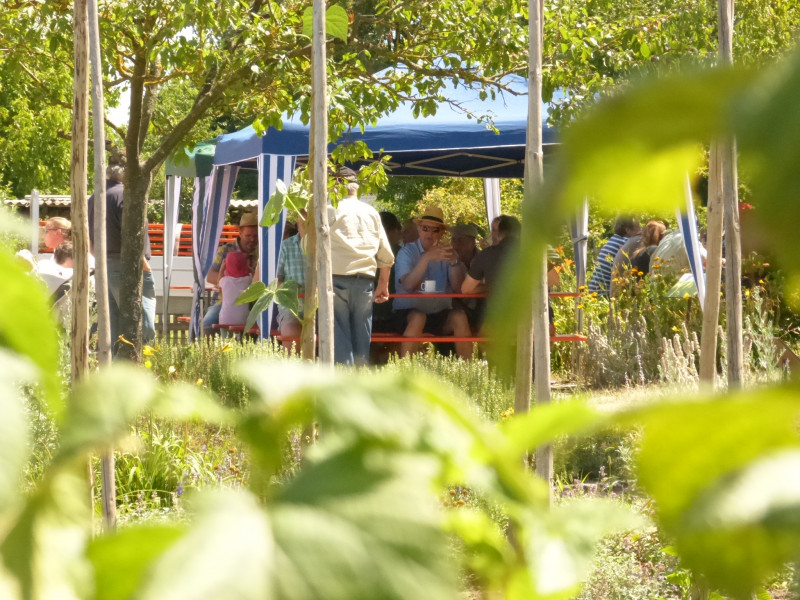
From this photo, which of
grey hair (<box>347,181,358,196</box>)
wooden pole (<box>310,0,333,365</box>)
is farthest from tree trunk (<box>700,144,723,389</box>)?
grey hair (<box>347,181,358,196</box>)

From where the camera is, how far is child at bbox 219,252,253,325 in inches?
287

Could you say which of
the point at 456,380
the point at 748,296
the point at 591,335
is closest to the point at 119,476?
the point at 456,380

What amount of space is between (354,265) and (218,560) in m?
5.55

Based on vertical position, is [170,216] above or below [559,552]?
above

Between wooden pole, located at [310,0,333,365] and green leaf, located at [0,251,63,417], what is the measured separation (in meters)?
2.24

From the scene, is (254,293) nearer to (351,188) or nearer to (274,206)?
(274,206)

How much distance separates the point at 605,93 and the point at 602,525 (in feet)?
0.29

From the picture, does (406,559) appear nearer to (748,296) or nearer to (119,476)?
(119,476)

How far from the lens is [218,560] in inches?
4.1

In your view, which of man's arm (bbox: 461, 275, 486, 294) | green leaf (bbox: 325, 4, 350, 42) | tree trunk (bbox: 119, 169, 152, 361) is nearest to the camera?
green leaf (bbox: 325, 4, 350, 42)

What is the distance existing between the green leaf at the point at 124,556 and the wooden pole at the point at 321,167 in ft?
7.42

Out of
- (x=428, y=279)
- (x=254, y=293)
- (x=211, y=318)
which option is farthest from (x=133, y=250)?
(x=254, y=293)

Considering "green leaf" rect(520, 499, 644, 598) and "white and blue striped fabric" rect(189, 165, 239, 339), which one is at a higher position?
"white and blue striped fabric" rect(189, 165, 239, 339)

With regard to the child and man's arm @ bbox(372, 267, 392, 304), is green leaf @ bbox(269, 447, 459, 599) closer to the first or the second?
man's arm @ bbox(372, 267, 392, 304)
